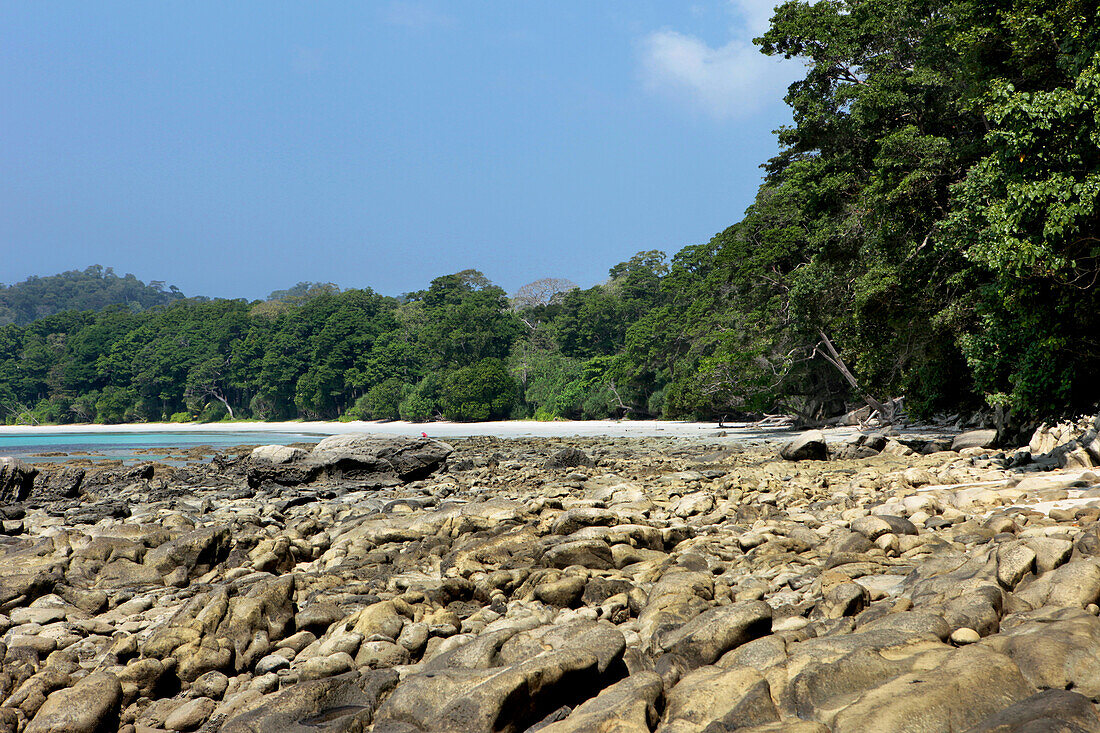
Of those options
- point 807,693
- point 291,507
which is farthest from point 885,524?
point 291,507

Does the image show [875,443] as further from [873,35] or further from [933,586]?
[933,586]

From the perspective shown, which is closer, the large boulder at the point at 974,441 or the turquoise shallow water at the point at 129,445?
the large boulder at the point at 974,441

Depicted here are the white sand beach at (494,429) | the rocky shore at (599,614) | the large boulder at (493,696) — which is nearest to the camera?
the rocky shore at (599,614)

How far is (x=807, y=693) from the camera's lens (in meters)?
3.75

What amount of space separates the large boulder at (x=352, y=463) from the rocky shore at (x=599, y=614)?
5.41 m

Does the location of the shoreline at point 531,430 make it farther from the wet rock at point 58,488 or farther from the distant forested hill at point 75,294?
the distant forested hill at point 75,294

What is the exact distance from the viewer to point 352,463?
18.7 meters

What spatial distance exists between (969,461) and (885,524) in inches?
284

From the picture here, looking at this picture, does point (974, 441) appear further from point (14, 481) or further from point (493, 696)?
point (14, 481)

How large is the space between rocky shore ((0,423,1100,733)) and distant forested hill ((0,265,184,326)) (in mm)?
143085

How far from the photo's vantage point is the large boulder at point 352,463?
17906 mm

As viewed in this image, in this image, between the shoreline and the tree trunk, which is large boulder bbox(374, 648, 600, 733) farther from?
the tree trunk

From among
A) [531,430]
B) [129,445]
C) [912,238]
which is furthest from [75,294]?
[912,238]

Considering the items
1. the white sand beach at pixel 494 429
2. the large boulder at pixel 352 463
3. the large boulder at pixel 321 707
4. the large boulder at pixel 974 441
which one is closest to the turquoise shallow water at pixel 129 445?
the white sand beach at pixel 494 429
